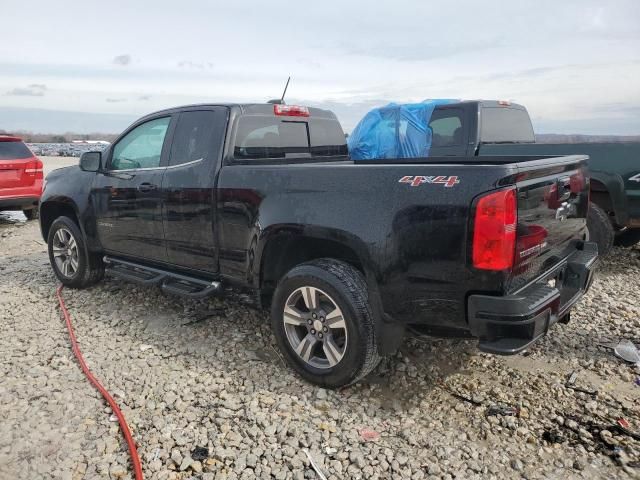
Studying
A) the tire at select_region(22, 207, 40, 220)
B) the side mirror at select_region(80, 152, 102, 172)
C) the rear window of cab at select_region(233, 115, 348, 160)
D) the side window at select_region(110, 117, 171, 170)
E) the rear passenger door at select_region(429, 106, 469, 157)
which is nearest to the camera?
the rear window of cab at select_region(233, 115, 348, 160)

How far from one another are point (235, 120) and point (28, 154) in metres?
7.17

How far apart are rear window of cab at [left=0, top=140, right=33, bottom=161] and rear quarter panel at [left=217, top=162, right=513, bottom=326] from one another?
7.46m

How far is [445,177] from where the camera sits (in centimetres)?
266

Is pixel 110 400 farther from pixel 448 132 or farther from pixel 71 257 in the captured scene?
pixel 448 132

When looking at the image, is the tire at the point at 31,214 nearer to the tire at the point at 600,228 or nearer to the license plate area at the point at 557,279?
the tire at the point at 600,228

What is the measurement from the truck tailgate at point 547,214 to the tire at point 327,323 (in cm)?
88

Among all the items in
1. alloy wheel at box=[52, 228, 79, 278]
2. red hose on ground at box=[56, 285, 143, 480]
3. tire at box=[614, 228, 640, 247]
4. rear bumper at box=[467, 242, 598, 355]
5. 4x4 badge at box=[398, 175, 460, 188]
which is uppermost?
4x4 badge at box=[398, 175, 460, 188]

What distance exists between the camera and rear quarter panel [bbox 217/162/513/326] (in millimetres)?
2639

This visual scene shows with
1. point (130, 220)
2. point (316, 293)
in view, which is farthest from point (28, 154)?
point (316, 293)

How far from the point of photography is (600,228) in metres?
5.45

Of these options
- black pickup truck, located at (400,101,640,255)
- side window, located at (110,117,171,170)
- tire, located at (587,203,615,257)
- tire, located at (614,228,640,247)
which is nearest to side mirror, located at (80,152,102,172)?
side window, located at (110,117,171,170)

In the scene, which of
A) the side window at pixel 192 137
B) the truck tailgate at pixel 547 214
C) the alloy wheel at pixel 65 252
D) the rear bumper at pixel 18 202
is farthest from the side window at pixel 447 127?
the rear bumper at pixel 18 202

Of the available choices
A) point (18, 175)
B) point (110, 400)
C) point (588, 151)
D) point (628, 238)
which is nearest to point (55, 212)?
point (110, 400)

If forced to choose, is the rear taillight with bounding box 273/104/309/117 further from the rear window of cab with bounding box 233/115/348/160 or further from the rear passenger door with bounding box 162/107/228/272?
the rear passenger door with bounding box 162/107/228/272
